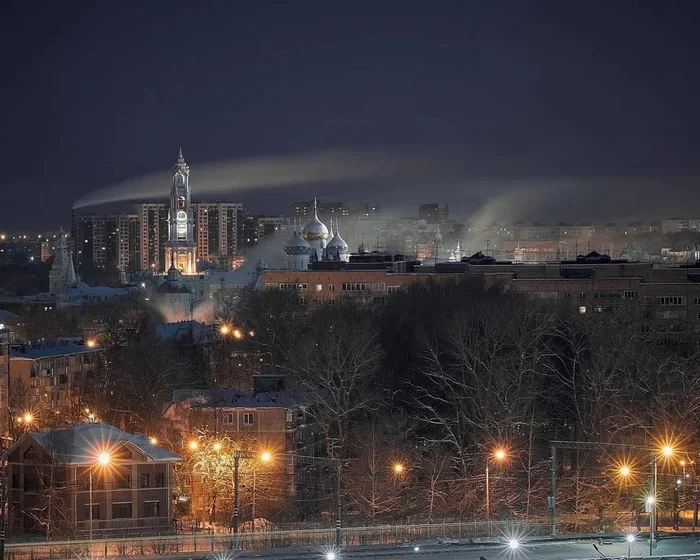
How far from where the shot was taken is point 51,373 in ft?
130

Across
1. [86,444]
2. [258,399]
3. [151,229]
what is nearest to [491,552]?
[86,444]

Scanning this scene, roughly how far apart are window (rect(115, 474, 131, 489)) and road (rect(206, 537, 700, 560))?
4718 mm

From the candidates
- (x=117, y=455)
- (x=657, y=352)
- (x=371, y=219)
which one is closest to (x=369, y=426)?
(x=117, y=455)

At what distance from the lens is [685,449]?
1048 inches

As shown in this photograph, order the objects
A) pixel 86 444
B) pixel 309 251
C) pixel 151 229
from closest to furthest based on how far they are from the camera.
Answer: pixel 86 444
pixel 309 251
pixel 151 229

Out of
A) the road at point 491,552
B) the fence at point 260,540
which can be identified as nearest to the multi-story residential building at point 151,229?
the fence at point 260,540

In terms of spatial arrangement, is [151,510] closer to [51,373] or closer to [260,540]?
[260,540]

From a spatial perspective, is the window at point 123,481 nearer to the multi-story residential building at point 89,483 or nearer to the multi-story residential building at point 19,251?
the multi-story residential building at point 89,483

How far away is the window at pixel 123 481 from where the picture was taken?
25.4 m

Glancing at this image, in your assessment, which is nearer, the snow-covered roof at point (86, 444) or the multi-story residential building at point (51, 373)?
the snow-covered roof at point (86, 444)

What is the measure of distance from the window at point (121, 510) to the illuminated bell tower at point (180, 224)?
63022mm

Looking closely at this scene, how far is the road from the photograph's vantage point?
20781mm

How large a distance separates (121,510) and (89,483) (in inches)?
28.4

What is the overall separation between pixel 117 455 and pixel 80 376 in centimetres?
1552
